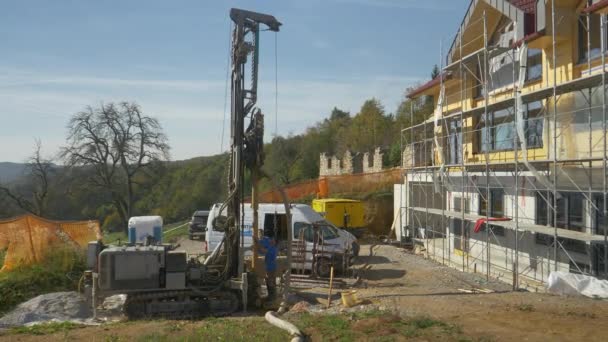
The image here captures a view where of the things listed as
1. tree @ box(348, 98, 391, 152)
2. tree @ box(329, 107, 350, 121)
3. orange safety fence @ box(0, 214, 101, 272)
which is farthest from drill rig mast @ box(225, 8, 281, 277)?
tree @ box(329, 107, 350, 121)

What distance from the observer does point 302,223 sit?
51.4ft

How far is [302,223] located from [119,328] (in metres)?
7.61

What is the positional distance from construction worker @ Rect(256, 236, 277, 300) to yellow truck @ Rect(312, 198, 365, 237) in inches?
420

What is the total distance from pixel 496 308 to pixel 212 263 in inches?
243

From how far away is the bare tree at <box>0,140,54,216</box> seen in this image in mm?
39281

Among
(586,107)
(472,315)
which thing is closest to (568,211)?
(586,107)

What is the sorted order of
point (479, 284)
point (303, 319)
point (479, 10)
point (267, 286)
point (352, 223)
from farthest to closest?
1. point (352, 223)
2. point (479, 10)
3. point (479, 284)
4. point (267, 286)
5. point (303, 319)

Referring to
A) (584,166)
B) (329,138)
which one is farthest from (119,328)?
(329,138)

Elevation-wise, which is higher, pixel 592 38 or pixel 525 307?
pixel 592 38

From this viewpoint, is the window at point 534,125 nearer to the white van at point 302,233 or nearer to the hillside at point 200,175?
the white van at point 302,233

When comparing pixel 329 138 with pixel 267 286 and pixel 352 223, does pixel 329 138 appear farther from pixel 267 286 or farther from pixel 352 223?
pixel 267 286

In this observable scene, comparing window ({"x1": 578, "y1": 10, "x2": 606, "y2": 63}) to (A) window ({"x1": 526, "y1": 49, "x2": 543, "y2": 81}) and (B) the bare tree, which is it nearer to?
(A) window ({"x1": 526, "y1": 49, "x2": 543, "y2": 81})

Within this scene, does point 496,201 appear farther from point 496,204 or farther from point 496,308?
point 496,308

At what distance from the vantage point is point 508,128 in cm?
1510
